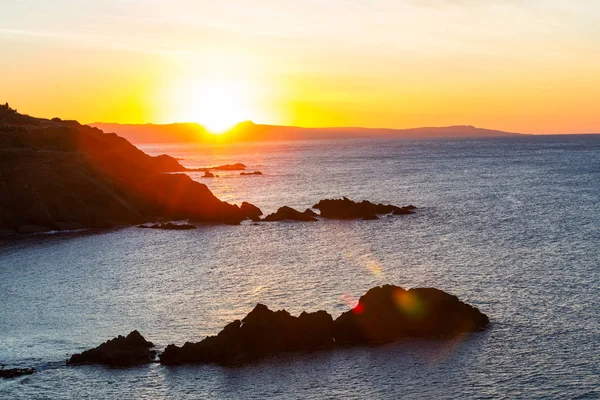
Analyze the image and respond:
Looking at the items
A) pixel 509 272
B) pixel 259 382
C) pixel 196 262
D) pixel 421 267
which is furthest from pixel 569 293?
pixel 196 262

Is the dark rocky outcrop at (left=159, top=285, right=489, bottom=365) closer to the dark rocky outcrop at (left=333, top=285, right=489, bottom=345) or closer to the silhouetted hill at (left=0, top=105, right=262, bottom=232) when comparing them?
the dark rocky outcrop at (left=333, top=285, right=489, bottom=345)

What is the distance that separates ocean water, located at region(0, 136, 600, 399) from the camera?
122 ft

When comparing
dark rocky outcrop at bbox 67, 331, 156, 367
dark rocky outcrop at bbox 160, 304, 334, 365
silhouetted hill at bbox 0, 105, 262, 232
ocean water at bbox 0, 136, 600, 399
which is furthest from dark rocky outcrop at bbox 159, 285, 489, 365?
silhouetted hill at bbox 0, 105, 262, 232

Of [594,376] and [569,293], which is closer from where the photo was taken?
[594,376]

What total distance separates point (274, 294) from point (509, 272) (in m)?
20.1

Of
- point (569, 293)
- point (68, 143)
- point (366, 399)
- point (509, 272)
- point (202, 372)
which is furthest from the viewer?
point (68, 143)

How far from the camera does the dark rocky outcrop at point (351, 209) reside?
102 metres

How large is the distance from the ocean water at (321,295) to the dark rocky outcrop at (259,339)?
44.9 inches

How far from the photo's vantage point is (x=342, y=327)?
43469 mm

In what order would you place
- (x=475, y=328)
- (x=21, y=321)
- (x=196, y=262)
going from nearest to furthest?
(x=475, y=328) → (x=21, y=321) → (x=196, y=262)

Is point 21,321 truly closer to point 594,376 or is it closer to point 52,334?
point 52,334

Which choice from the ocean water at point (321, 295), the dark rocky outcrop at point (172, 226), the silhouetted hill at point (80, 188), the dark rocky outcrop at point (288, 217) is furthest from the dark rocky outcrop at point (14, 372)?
the dark rocky outcrop at point (288, 217)

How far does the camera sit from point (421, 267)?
208ft

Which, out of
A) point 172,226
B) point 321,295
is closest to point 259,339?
point 321,295
